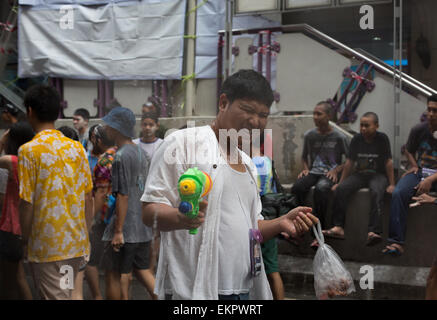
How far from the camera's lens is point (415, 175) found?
3492 mm

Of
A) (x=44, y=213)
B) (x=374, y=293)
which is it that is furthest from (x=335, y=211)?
(x=44, y=213)

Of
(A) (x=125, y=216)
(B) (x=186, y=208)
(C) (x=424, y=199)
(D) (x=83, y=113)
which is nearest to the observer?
(B) (x=186, y=208)

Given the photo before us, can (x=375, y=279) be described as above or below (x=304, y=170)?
below

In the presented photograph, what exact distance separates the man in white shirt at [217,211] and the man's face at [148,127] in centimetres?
149

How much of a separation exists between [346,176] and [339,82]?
85cm

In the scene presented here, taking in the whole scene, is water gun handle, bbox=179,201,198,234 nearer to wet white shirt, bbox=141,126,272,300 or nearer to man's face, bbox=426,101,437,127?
wet white shirt, bbox=141,126,272,300

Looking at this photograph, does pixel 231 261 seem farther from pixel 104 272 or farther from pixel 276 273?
pixel 104 272

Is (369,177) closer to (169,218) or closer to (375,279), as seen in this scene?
(375,279)


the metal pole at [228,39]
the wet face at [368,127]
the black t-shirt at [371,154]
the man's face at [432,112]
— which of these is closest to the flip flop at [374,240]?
the black t-shirt at [371,154]

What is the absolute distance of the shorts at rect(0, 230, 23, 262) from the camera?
9.33 ft

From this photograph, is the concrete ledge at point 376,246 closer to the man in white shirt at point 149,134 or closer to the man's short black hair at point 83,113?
the man in white shirt at point 149,134

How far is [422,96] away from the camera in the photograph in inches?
141

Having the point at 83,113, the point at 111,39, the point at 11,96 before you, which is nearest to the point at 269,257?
the point at 83,113

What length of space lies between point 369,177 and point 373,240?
1.46ft
